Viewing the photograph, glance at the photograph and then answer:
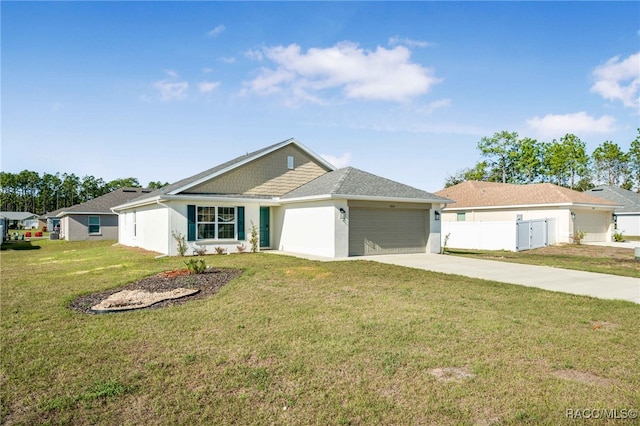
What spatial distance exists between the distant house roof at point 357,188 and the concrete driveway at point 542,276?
2.94 meters

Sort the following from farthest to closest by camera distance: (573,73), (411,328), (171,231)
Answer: (573,73)
(171,231)
(411,328)

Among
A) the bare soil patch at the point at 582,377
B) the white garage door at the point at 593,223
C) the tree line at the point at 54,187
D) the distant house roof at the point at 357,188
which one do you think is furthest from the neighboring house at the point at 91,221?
the tree line at the point at 54,187

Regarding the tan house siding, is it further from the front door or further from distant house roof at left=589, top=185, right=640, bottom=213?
distant house roof at left=589, top=185, right=640, bottom=213

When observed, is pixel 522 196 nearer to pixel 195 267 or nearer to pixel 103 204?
pixel 195 267

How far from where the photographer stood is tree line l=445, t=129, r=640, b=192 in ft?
A: 171

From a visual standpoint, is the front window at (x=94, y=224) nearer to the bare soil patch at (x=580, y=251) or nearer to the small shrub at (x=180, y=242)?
the small shrub at (x=180, y=242)

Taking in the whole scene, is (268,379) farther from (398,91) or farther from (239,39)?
(398,91)

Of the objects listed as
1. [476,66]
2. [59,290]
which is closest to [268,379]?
[59,290]

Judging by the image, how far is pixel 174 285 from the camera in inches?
376

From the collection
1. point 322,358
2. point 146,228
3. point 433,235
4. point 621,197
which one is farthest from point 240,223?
point 621,197

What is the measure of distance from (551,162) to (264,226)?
48931mm

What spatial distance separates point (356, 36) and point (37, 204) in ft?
351

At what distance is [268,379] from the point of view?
4.27 metres

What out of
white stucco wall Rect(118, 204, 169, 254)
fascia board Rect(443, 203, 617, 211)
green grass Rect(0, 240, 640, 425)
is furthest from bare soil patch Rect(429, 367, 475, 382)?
fascia board Rect(443, 203, 617, 211)
